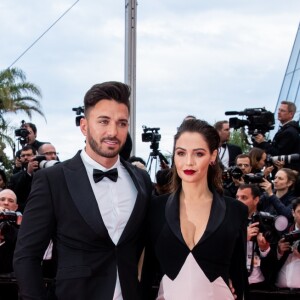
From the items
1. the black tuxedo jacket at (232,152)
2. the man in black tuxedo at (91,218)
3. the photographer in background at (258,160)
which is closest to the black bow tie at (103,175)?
the man in black tuxedo at (91,218)

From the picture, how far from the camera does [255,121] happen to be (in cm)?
668

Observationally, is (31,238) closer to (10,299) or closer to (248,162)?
(10,299)

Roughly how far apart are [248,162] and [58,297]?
3918 mm

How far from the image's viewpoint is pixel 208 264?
280 centimetres

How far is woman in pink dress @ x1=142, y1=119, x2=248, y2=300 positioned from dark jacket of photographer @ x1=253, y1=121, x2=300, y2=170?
13.1 ft

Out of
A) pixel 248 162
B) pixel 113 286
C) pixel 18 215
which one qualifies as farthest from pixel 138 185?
pixel 248 162

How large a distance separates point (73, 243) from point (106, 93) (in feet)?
2.11

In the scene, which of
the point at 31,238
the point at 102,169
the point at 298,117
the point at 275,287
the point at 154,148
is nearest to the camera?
the point at 31,238

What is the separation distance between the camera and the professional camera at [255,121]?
21.9 feet

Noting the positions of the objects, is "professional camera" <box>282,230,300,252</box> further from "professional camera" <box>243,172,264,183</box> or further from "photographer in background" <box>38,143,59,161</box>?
"photographer in background" <box>38,143,59,161</box>

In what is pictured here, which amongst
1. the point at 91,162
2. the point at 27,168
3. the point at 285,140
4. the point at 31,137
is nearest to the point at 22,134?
the point at 31,137

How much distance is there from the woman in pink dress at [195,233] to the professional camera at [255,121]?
12.2ft

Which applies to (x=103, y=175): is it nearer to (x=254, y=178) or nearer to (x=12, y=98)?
(x=254, y=178)

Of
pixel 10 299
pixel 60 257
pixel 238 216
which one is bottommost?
pixel 10 299
